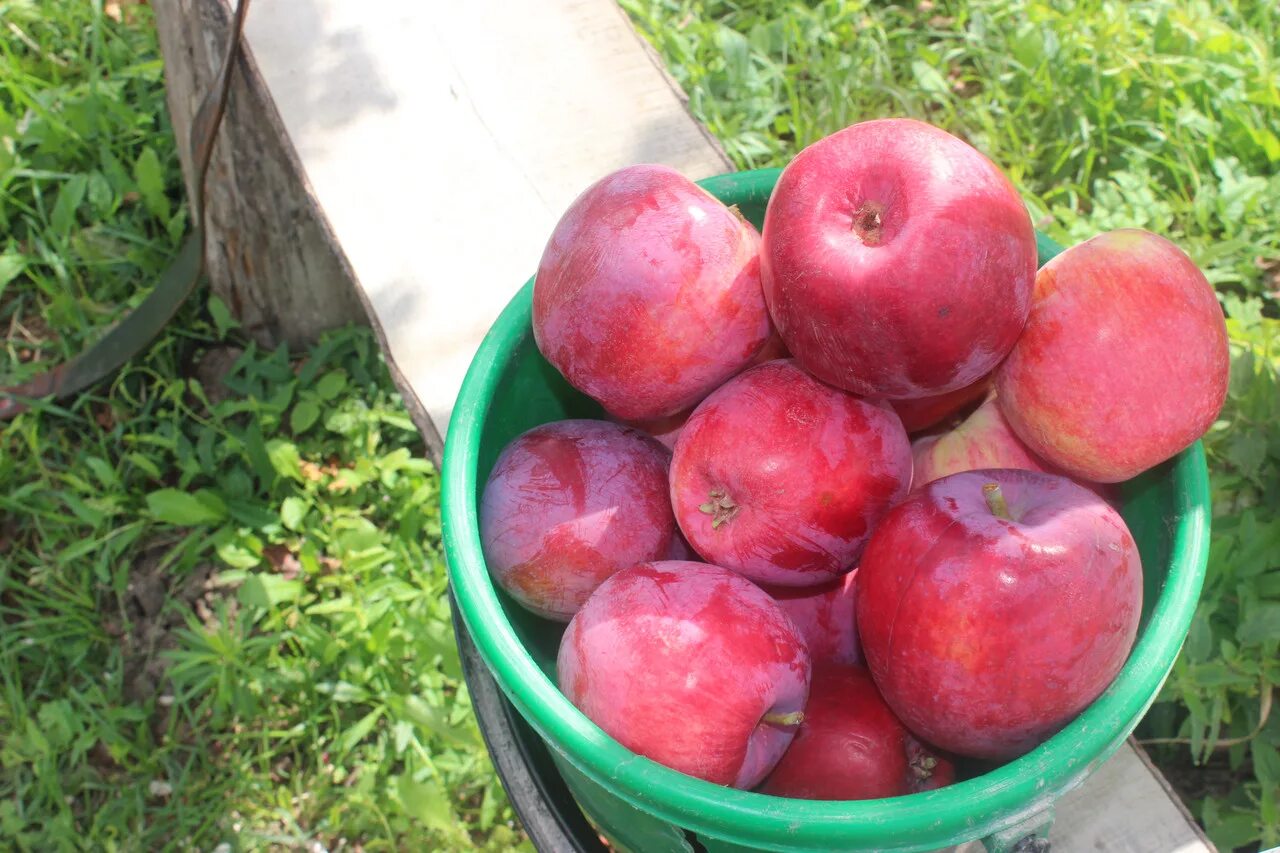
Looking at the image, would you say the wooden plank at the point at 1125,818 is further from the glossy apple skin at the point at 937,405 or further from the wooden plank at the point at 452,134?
the wooden plank at the point at 452,134

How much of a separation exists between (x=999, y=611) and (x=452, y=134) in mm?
1551

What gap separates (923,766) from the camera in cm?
142

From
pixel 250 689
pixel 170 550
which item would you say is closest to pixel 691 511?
pixel 250 689

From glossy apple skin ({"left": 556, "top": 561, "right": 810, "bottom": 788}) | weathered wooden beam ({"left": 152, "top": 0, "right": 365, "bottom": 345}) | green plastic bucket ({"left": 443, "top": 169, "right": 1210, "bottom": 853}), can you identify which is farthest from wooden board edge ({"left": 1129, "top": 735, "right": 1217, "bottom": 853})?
weathered wooden beam ({"left": 152, "top": 0, "right": 365, "bottom": 345})

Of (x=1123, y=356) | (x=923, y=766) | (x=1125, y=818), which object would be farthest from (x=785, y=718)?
(x=1125, y=818)

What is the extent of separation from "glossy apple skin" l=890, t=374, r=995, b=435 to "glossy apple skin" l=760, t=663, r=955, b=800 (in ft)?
1.25

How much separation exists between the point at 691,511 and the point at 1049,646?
1.52 ft

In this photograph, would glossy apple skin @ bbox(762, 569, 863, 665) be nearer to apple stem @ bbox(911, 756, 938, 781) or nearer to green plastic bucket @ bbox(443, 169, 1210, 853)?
apple stem @ bbox(911, 756, 938, 781)

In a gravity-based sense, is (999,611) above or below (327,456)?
above

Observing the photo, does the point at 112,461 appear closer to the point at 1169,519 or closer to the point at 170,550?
the point at 170,550

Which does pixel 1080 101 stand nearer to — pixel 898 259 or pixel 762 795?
pixel 898 259

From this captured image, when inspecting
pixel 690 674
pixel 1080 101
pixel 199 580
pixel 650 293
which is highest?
pixel 650 293

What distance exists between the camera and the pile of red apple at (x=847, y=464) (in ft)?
4.17

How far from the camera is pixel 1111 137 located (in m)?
2.90
